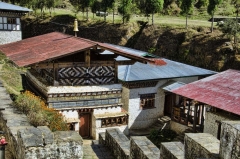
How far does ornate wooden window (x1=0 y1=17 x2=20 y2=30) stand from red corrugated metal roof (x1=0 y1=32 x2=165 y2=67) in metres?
15.5

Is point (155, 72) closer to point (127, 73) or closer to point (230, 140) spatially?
point (127, 73)

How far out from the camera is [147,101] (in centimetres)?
2183

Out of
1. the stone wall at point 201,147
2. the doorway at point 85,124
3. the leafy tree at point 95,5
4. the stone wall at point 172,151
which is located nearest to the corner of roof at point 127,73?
the doorway at point 85,124

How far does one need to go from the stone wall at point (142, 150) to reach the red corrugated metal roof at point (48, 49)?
6.52m

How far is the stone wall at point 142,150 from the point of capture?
29.8ft

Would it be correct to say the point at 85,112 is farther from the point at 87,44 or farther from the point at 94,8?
the point at 94,8

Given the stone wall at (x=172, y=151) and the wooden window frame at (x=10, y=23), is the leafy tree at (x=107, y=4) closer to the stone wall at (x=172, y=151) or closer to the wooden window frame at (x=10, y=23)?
the wooden window frame at (x=10, y=23)

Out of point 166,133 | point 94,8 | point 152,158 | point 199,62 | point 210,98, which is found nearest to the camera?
point 152,158

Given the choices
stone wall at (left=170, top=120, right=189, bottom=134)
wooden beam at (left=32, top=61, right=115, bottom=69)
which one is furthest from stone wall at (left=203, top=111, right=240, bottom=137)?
wooden beam at (left=32, top=61, right=115, bottom=69)

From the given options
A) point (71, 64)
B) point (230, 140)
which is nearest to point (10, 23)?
point (71, 64)

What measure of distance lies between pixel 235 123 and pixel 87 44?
11617mm

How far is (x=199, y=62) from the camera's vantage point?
34.7m

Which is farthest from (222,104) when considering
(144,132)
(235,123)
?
(235,123)

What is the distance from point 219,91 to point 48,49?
9654 millimetres
